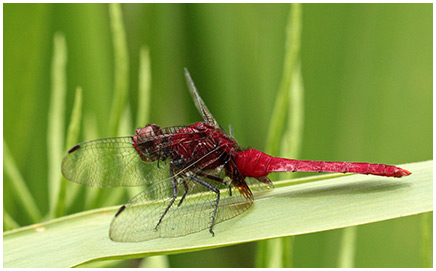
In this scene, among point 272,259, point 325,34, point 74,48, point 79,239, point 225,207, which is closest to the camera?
point 79,239

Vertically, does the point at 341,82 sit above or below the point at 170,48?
below

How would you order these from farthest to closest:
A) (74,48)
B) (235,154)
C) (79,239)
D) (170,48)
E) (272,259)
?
(170,48), (74,48), (272,259), (235,154), (79,239)

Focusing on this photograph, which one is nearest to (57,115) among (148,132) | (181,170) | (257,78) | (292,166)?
(148,132)

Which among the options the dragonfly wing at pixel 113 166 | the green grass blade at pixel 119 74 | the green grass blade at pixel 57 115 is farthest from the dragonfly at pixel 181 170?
the green grass blade at pixel 57 115

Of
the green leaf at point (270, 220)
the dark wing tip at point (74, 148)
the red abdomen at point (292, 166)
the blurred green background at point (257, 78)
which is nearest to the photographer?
the green leaf at point (270, 220)

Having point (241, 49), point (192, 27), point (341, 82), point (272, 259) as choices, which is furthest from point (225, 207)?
point (192, 27)

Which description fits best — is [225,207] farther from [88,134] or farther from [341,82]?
[88,134]

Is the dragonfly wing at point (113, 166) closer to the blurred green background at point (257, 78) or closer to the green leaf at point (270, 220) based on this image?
the green leaf at point (270, 220)
